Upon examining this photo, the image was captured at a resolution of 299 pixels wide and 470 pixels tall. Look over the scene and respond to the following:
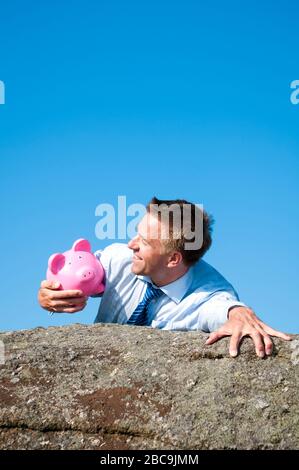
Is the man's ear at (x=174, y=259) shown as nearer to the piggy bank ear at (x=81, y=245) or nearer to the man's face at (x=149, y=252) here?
the man's face at (x=149, y=252)

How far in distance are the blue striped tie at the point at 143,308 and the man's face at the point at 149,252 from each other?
0.52ft

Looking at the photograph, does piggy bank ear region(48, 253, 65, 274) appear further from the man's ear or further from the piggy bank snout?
the man's ear

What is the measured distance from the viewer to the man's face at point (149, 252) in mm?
6797

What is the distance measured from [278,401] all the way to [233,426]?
45 cm

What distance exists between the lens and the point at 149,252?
685 cm

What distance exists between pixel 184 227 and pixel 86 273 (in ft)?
4.72

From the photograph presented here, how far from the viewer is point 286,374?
15.3 feet

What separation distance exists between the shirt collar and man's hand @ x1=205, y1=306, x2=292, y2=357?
123 centimetres

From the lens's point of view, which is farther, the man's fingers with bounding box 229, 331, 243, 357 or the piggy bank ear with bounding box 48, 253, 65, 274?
the piggy bank ear with bounding box 48, 253, 65, 274

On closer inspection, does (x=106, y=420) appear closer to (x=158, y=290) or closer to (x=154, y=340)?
(x=154, y=340)

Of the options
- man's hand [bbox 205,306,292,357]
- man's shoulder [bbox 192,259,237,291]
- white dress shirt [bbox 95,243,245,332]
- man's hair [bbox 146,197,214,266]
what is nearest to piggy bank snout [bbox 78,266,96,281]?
white dress shirt [bbox 95,243,245,332]

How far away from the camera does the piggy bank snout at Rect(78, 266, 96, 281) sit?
252 inches
